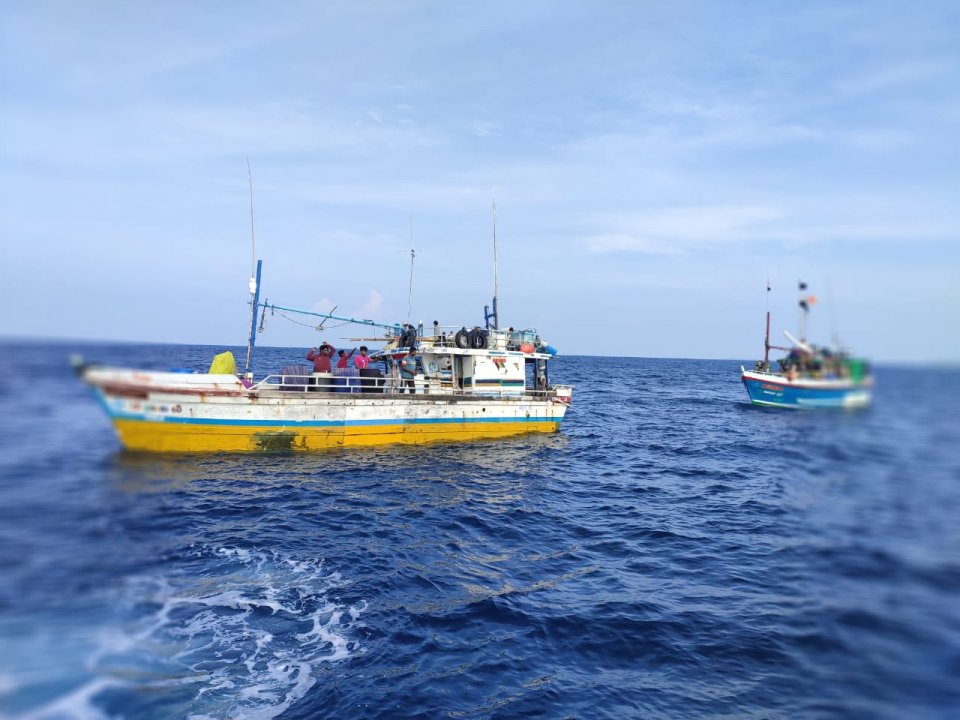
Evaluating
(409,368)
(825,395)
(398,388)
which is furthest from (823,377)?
(409,368)

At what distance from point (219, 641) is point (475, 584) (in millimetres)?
5721

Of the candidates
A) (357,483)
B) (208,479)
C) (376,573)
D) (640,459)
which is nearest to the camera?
(376,573)

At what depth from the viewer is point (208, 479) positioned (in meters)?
18.9

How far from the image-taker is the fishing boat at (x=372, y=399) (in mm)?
21391

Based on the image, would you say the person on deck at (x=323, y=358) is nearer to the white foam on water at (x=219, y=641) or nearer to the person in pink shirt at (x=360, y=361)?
the person in pink shirt at (x=360, y=361)

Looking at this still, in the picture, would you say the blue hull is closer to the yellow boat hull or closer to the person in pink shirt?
the yellow boat hull

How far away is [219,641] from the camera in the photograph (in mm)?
8398

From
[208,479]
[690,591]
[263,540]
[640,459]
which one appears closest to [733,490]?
[640,459]

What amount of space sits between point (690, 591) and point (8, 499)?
1216 centimetres

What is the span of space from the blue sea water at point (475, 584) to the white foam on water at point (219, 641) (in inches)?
1.8

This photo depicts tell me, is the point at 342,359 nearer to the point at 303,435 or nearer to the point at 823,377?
the point at 303,435

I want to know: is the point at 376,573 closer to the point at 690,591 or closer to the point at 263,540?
the point at 263,540

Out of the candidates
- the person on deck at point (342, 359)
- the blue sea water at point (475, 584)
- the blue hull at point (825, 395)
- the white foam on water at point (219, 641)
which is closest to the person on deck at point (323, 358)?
the person on deck at point (342, 359)

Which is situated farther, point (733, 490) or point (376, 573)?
point (733, 490)
